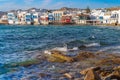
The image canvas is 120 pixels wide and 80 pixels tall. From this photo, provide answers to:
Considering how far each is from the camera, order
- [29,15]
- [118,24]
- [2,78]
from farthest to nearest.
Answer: [29,15] < [118,24] < [2,78]

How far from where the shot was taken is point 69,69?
70.1 feet

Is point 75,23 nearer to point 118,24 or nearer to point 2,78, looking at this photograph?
point 118,24

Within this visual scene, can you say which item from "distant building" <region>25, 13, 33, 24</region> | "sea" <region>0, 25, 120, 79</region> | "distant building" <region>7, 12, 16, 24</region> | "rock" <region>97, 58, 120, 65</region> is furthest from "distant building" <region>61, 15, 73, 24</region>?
"rock" <region>97, 58, 120, 65</region>

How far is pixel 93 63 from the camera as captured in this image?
2367 cm

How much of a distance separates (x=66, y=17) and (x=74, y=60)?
5531 inches

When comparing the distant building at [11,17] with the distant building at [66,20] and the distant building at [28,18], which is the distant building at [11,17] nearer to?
the distant building at [28,18]

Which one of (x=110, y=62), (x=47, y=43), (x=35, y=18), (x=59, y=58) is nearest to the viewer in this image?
(x=110, y=62)

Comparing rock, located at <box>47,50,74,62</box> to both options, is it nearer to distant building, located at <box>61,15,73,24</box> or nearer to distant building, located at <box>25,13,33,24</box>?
distant building, located at <box>61,15,73,24</box>

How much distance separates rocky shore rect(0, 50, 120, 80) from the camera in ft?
57.8

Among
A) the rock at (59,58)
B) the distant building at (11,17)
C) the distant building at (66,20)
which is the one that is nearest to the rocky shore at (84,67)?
the rock at (59,58)

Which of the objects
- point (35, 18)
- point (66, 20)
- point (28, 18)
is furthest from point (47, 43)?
point (28, 18)

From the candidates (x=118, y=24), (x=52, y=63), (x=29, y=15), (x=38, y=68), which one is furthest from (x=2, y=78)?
(x=29, y=15)

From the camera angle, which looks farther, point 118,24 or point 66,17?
point 66,17

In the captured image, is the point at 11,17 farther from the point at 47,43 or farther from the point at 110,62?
the point at 110,62
